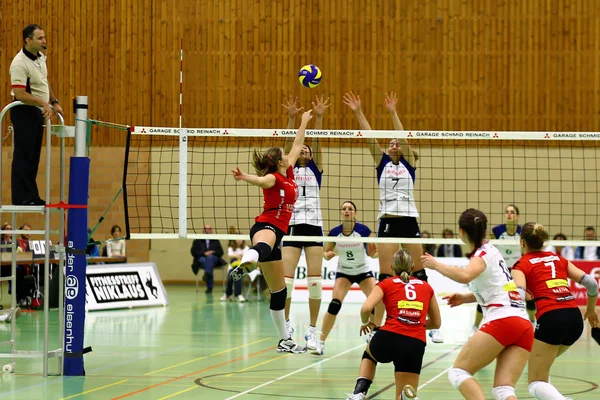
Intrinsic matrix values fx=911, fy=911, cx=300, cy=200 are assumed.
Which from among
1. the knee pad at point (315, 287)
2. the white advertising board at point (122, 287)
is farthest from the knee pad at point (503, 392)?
the white advertising board at point (122, 287)

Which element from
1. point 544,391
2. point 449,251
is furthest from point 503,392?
point 449,251

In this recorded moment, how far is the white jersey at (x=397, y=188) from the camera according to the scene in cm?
1170

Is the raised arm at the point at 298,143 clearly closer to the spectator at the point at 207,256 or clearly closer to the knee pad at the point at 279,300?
the knee pad at the point at 279,300

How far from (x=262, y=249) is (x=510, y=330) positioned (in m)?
3.15

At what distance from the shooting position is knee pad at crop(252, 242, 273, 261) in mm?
9056

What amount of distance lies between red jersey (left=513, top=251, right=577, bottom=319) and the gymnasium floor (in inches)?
71.8

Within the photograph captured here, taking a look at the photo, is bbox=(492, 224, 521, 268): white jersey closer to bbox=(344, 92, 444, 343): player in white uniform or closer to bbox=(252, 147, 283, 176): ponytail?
bbox=(344, 92, 444, 343): player in white uniform

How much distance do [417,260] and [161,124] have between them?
49.6 ft

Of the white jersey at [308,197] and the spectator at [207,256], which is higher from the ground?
the white jersey at [308,197]

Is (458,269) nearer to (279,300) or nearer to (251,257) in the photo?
(251,257)

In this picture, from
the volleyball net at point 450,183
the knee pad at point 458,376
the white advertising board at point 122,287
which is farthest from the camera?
the volleyball net at point 450,183

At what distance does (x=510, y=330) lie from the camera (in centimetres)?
666

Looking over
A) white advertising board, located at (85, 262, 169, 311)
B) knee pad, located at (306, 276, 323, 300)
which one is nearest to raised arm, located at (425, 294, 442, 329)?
knee pad, located at (306, 276, 323, 300)

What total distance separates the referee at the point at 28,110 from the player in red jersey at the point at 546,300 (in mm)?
5426
